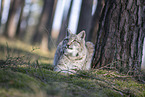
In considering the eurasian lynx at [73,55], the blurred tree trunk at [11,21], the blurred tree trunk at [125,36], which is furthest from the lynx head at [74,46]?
the blurred tree trunk at [11,21]

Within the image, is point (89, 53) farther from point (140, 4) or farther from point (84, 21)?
point (84, 21)

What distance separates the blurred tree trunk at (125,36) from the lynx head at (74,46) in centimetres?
69

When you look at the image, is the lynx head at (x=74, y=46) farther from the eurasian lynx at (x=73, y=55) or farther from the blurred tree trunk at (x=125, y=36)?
the blurred tree trunk at (x=125, y=36)

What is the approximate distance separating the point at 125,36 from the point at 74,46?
53.2 inches

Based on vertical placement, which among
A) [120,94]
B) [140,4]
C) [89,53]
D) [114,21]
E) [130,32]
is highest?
[140,4]

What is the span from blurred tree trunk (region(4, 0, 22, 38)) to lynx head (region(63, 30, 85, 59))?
25.8 feet

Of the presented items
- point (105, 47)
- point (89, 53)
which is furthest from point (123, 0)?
point (89, 53)

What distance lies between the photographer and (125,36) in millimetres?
3436

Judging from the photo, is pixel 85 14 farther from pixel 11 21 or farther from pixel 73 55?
pixel 11 21

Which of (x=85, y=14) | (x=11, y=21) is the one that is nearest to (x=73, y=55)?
(x=85, y=14)

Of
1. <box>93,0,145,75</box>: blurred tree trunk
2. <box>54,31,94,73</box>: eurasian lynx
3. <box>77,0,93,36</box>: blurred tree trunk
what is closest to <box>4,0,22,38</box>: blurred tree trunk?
<box>77,0,93,36</box>: blurred tree trunk

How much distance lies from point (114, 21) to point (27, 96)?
118 inches

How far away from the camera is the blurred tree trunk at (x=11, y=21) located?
10.4 meters

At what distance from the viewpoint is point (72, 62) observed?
3807 mm
